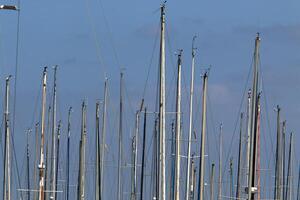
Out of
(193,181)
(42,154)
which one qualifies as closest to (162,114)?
(42,154)

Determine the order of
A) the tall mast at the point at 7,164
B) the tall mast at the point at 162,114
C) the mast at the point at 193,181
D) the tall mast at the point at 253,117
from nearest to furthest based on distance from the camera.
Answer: the tall mast at the point at 162,114, the tall mast at the point at 253,117, the tall mast at the point at 7,164, the mast at the point at 193,181

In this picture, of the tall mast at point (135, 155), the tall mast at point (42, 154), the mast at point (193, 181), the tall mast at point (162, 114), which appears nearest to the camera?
the tall mast at point (162, 114)

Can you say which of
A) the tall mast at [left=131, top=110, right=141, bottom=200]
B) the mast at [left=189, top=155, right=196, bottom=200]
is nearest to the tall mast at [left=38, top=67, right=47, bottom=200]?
the mast at [left=189, top=155, right=196, bottom=200]

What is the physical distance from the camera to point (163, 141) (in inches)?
1698

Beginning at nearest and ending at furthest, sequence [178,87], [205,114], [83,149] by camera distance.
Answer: [178,87] → [205,114] → [83,149]

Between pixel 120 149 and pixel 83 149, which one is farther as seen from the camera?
pixel 120 149

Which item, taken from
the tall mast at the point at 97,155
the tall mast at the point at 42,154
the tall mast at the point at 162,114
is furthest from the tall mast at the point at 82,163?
the tall mast at the point at 162,114

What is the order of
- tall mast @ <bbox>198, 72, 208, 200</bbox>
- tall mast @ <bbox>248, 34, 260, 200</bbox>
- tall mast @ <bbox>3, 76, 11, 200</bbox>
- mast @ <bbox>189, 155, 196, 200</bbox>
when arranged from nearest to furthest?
tall mast @ <bbox>248, 34, 260, 200</bbox> < tall mast @ <bbox>198, 72, 208, 200</bbox> < tall mast @ <bbox>3, 76, 11, 200</bbox> < mast @ <bbox>189, 155, 196, 200</bbox>

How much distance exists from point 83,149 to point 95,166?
280 cm

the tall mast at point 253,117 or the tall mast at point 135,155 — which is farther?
the tall mast at point 135,155

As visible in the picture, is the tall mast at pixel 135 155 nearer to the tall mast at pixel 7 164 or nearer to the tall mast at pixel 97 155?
the tall mast at pixel 97 155

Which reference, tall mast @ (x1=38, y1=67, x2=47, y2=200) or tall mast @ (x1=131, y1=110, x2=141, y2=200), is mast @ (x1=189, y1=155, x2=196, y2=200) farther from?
tall mast @ (x1=38, y1=67, x2=47, y2=200)

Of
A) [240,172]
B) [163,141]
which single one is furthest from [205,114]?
[240,172]

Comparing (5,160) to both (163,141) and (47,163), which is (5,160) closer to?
(47,163)
